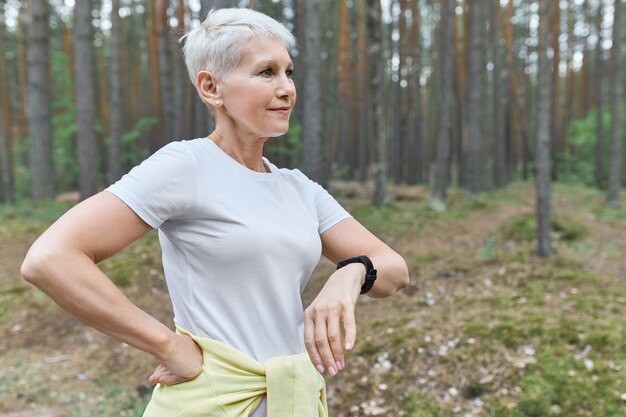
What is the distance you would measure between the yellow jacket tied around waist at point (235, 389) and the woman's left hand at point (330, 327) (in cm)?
17

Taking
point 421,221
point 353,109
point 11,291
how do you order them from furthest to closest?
1. point 353,109
2. point 421,221
3. point 11,291

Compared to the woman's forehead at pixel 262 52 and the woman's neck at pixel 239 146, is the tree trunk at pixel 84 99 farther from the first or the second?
the woman's forehead at pixel 262 52

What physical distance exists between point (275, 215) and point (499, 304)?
4956mm

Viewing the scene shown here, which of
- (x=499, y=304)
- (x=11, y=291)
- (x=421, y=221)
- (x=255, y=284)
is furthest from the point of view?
(x=421, y=221)

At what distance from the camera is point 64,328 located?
593cm

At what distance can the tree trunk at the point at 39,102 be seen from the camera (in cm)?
1203

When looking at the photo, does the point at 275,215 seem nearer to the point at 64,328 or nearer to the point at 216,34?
the point at 216,34

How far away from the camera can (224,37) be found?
138 cm

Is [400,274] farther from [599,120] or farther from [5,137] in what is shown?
[599,120]

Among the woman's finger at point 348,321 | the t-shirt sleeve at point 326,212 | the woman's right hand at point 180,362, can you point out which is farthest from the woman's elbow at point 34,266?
the t-shirt sleeve at point 326,212

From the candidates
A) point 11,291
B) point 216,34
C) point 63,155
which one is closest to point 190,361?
point 216,34

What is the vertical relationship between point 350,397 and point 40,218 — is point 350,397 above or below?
below

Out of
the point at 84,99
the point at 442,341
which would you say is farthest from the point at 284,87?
the point at 84,99

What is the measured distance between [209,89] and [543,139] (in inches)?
268
